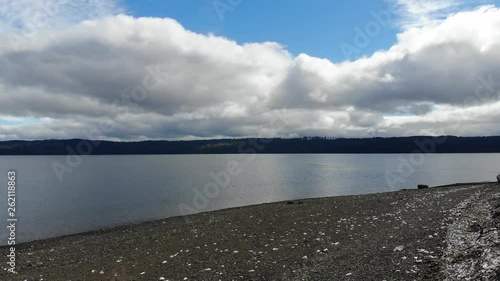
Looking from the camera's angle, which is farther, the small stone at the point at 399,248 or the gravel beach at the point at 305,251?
the small stone at the point at 399,248

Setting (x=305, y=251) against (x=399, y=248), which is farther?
(x=305, y=251)

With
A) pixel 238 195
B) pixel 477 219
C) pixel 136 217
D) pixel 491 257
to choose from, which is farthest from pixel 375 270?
pixel 238 195

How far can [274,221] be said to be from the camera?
1107 inches

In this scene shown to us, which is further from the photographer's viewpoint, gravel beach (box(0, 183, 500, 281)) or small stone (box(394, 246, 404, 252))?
small stone (box(394, 246, 404, 252))

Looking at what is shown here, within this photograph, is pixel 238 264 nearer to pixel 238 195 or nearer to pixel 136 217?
pixel 136 217

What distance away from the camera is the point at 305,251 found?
727 inches

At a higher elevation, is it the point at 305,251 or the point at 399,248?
the point at 399,248

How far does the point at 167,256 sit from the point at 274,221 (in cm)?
1029

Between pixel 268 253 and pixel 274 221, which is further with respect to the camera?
pixel 274 221

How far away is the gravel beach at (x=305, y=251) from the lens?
1442cm

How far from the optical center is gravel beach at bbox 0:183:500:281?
14422 millimetres

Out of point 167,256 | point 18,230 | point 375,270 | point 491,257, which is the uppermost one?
point 491,257

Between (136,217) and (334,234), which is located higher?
(334,234)

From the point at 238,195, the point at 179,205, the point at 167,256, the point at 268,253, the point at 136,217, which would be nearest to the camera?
the point at 268,253
